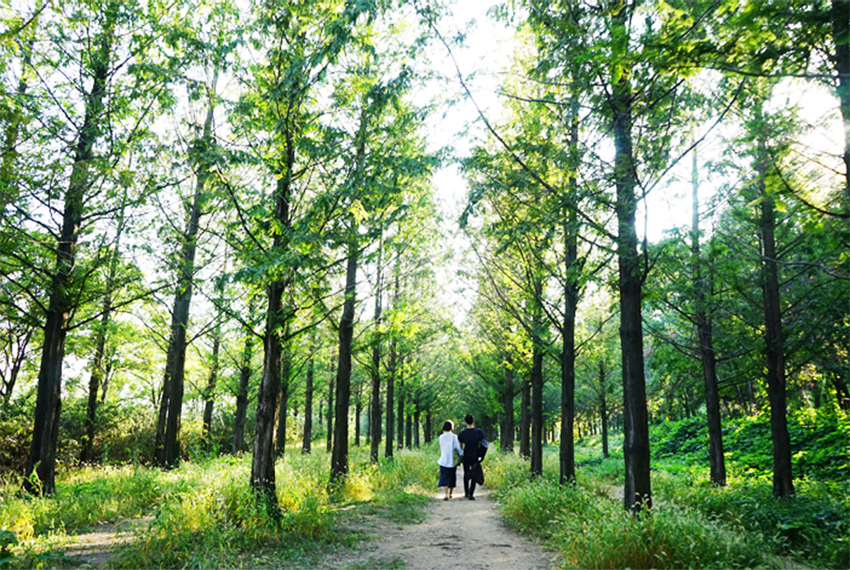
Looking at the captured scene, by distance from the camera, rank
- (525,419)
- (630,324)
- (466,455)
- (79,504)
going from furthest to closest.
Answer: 1. (525,419)
2. (466,455)
3. (79,504)
4. (630,324)

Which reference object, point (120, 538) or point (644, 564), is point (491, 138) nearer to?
point (644, 564)

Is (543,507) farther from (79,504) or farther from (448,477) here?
(79,504)

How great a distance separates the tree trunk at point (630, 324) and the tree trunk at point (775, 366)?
417cm

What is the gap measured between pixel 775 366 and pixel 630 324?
5.27m

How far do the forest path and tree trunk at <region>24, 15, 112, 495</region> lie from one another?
5.92 m

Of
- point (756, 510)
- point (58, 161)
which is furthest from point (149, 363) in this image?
point (756, 510)

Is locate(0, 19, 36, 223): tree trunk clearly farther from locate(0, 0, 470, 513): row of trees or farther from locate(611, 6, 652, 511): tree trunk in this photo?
locate(611, 6, 652, 511): tree trunk

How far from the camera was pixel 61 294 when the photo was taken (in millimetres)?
8102

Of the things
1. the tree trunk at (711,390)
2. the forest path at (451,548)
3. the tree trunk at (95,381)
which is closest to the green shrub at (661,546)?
the forest path at (451,548)

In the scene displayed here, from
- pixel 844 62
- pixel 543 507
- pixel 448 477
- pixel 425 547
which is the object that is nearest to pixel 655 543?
pixel 425 547

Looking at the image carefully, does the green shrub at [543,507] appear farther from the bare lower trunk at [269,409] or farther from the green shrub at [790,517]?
the bare lower trunk at [269,409]

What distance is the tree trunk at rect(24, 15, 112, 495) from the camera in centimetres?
780

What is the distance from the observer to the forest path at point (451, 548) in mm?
5270

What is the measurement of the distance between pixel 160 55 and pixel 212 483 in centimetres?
787
